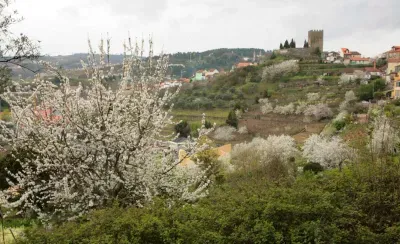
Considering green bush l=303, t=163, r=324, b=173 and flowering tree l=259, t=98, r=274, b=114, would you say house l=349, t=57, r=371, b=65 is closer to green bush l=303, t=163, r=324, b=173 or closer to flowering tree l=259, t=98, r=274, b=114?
flowering tree l=259, t=98, r=274, b=114

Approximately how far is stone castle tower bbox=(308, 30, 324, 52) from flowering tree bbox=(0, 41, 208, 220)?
88.8 metres

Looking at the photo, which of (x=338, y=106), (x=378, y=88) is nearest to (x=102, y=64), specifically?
(x=338, y=106)

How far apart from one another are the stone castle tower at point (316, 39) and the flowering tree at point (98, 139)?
88.8 metres

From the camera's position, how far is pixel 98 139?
595cm

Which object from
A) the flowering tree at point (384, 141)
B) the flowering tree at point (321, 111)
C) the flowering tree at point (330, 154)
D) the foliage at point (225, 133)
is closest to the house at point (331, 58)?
the flowering tree at point (321, 111)

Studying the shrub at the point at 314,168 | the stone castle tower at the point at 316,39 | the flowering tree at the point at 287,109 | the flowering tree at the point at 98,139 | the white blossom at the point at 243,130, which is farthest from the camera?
the stone castle tower at the point at 316,39

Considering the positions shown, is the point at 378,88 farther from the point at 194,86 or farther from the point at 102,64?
the point at 102,64

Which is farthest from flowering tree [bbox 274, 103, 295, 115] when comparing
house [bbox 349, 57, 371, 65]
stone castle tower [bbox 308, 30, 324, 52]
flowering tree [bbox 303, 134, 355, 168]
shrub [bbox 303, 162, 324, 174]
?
stone castle tower [bbox 308, 30, 324, 52]

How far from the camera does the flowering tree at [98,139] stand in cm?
605

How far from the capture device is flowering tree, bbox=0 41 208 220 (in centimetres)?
605

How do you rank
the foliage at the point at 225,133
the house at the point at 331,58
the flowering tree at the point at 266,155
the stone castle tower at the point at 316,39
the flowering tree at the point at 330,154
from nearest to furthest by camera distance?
the flowering tree at the point at 266,155
the flowering tree at the point at 330,154
the foliage at the point at 225,133
the house at the point at 331,58
the stone castle tower at the point at 316,39

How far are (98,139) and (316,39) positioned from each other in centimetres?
9095

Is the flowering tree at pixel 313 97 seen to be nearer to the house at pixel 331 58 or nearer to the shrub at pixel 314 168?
the house at pixel 331 58

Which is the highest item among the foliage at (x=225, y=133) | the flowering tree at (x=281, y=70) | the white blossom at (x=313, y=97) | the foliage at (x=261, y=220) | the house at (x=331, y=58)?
the house at (x=331, y=58)
